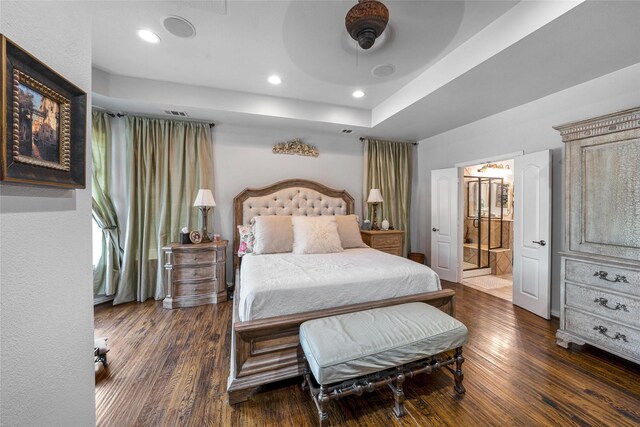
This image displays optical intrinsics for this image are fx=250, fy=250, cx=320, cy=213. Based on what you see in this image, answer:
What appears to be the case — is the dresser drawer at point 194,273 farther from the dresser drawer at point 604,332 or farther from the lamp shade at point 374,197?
the dresser drawer at point 604,332

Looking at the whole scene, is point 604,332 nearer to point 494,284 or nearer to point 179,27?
point 494,284

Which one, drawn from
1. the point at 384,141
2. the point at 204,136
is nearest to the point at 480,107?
the point at 384,141

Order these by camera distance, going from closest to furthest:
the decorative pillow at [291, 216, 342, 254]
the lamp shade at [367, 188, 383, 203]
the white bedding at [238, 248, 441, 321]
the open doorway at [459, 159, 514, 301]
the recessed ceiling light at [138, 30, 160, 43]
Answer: the white bedding at [238, 248, 441, 321] → the recessed ceiling light at [138, 30, 160, 43] → the decorative pillow at [291, 216, 342, 254] → the lamp shade at [367, 188, 383, 203] → the open doorway at [459, 159, 514, 301]

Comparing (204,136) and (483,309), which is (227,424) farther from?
(204,136)

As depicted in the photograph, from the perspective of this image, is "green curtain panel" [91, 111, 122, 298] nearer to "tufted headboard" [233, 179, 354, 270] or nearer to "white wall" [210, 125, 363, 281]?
"white wall" [210, 125, 363, 281]

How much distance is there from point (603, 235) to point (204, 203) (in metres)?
4.14

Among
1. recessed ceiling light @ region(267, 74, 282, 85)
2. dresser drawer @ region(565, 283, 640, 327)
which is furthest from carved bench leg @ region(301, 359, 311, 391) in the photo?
recessed ceiling light @ region(267, 74, 282, 85)

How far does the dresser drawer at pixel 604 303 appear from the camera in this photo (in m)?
1.90

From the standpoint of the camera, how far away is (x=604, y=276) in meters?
2.06

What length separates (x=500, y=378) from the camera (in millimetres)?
1882

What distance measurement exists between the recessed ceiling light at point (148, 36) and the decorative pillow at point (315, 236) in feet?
7.56

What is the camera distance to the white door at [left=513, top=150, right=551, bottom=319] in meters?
2.89

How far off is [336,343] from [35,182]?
1463mm

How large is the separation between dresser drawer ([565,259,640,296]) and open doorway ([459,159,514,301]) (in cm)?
284
